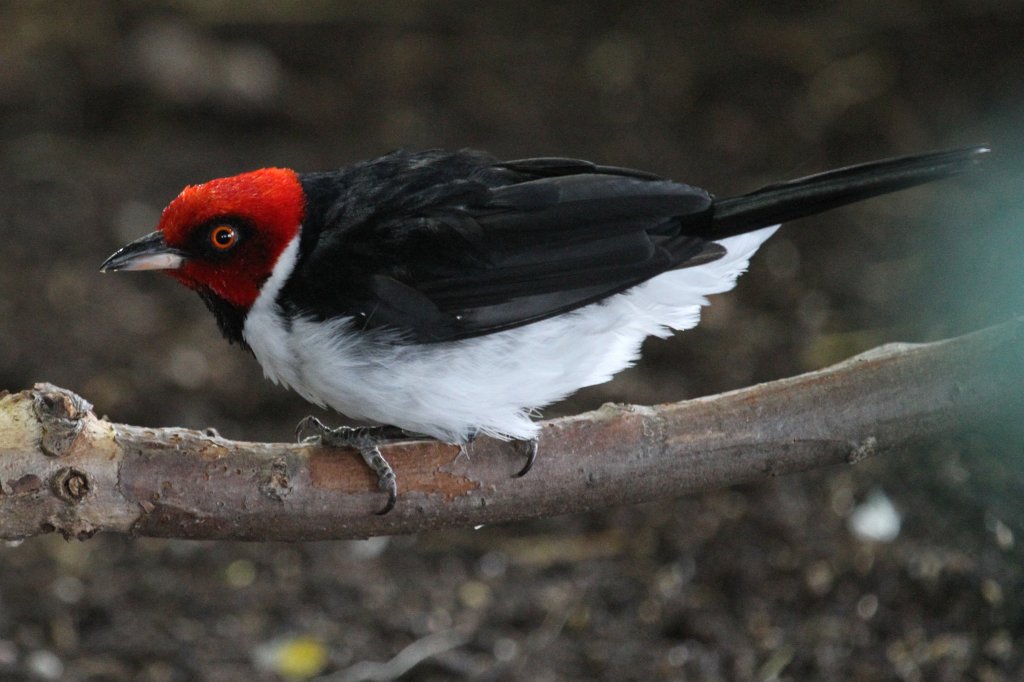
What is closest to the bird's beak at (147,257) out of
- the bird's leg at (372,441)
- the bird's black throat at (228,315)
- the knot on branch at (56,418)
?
the bird's black throat at (228,315)

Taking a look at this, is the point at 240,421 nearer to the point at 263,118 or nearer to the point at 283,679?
the point at 283,679

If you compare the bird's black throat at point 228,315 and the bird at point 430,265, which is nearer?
the bird at point 430,265

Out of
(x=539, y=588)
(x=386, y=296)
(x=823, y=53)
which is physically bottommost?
(x=539, y=588)

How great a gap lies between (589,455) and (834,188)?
32.4 inches

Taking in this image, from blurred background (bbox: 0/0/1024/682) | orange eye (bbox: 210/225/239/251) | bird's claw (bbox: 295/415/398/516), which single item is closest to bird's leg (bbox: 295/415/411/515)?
bird's claw (bbox: 295/415/398/516)

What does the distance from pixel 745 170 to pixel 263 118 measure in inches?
108

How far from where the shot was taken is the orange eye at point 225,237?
2727 millimetres

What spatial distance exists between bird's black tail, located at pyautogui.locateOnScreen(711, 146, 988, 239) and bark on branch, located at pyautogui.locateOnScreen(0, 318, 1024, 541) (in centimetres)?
42

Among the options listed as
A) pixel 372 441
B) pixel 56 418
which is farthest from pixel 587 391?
pixel 56 418

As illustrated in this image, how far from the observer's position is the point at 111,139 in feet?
22.0

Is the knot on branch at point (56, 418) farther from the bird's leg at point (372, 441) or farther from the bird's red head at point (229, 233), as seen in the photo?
the bird's leg at point (372, 441)

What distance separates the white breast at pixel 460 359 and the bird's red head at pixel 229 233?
0.16 feet

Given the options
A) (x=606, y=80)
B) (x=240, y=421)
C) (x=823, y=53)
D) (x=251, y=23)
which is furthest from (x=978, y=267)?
(x=251, y=23)

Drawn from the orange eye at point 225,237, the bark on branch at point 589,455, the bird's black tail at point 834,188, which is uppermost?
the orange eye at point 225,237
